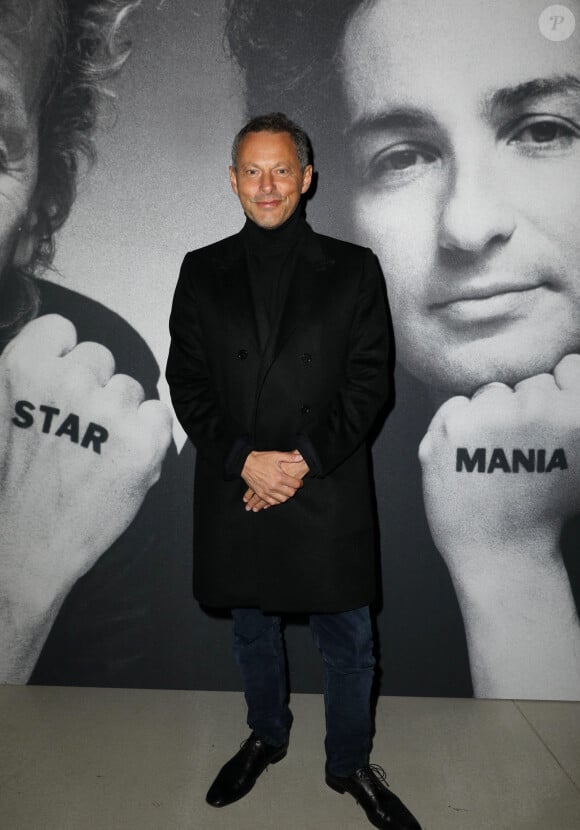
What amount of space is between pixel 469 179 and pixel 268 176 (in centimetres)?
→ 85

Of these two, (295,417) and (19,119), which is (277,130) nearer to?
(295,417)

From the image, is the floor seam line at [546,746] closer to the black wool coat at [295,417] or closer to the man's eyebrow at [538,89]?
the black wool coat at [295,417]

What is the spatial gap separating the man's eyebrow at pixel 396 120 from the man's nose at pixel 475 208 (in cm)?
17

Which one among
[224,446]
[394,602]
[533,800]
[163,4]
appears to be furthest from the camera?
[394,602]

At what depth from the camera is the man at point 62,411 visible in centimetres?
250

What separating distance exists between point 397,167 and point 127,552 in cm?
159

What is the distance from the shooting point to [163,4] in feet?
8.06

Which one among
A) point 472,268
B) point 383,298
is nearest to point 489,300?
point 472,268

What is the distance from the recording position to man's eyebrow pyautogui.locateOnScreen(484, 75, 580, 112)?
241 cm

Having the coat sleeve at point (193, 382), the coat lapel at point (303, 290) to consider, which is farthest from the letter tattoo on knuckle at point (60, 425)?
the coat lapel at point (303, 290)

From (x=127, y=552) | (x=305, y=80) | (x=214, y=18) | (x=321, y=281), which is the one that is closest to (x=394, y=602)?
(x=127, y=552)

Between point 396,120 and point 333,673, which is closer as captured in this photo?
point 333,673

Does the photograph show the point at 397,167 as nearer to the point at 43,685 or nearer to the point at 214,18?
the point at 214,18

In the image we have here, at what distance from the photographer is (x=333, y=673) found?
2045 mm
